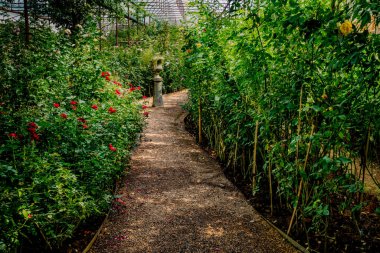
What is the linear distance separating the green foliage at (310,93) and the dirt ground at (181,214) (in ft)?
1.48

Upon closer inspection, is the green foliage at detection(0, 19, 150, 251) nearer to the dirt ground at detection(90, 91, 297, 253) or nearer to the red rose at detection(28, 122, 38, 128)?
the red rose at detection(28, 122, 38, 128)

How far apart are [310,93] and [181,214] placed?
1.90 meters

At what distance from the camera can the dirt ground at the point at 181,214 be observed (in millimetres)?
2844

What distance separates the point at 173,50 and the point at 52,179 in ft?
38.3

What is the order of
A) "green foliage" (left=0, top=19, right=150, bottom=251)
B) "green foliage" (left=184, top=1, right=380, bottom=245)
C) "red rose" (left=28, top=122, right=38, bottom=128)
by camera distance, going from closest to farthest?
1. "green foliage" (left=184, top=1, right=380, bottom=245)
2. "green foliage" (left=0, top=19, right=150, bottom=251)
3. "red rose" (left=28, top=122, right=38, bottom=128)

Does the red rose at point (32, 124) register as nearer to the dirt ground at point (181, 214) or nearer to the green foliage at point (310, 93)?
the dirt ground at point (181, 214)

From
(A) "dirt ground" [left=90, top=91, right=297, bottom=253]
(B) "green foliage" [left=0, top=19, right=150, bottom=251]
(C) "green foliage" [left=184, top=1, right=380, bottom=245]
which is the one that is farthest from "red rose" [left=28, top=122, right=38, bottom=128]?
(C) "green foliage" [left=184, top=1, right=380, bottom=245]

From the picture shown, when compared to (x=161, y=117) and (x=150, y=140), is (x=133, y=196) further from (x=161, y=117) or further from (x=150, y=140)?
(x=161, y=117)

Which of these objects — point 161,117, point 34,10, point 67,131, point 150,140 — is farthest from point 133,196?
point 34,10

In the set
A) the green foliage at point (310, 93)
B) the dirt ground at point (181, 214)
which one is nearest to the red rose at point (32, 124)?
the dirt ground at point (181, 214)

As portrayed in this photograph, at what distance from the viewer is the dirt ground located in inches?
112

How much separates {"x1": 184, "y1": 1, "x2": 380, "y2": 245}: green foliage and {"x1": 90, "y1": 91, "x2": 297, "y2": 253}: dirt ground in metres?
0.45

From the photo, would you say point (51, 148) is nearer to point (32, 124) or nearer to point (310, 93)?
point (32, 124)

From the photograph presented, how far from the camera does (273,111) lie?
263 cm
